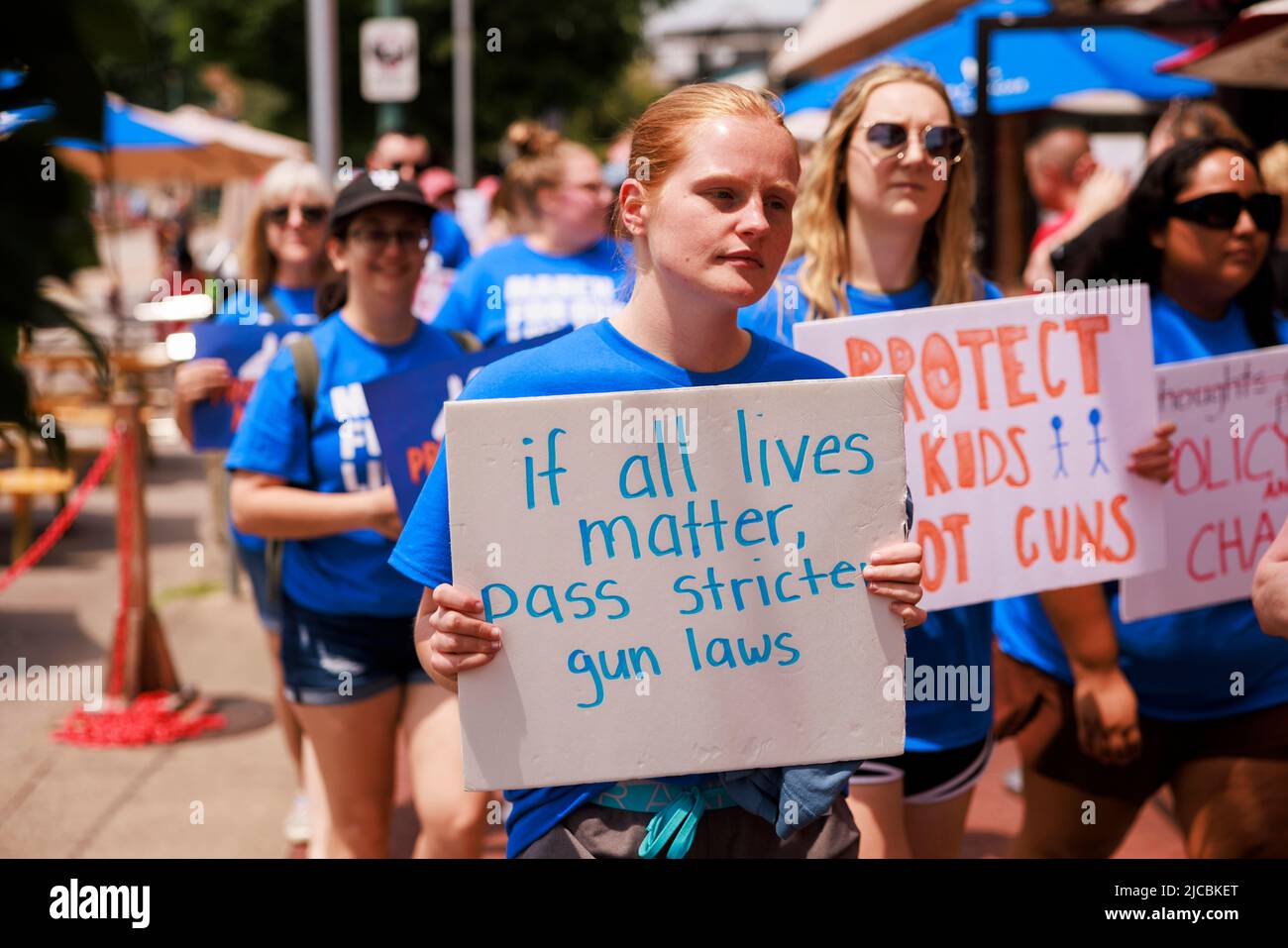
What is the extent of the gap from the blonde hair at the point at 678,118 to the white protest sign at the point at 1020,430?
733 mm

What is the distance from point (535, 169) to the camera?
637 centimetres

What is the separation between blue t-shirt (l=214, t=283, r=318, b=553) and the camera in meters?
5.46

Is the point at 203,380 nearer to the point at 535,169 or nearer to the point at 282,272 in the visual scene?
the point at 282,272

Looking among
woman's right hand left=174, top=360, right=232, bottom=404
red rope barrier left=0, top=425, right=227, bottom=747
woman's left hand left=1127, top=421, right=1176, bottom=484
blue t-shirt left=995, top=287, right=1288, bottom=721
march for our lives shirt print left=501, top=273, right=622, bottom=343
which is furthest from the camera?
red rope barrier left=0, top=425, right=227, bottom=747

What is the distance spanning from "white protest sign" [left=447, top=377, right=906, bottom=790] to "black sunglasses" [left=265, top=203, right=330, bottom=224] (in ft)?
11.4

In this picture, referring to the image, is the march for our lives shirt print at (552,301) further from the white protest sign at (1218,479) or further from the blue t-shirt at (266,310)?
the white protest sign at (1218,479)

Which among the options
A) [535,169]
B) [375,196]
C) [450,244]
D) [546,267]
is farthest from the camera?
[450,244]

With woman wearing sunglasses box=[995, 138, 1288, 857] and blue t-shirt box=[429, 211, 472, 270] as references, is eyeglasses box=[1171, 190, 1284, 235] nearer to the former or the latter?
woman wearing sunglasses box=[995, 138, 1288, 857]

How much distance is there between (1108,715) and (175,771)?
4.03 metres

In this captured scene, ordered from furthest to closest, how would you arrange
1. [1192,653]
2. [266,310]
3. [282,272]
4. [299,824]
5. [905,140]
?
[282,272] → [266,310] → [299,824] → [1192,653] → [905,140]

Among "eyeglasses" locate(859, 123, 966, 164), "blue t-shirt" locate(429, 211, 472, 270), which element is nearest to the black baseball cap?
"eyeglasses" locate(859, 123, 966, 164)

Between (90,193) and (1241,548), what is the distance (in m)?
3.12

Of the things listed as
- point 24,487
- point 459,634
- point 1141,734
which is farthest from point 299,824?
point 24,487

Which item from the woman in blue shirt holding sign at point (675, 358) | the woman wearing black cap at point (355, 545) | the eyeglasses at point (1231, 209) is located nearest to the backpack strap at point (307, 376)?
the woman wearing black cap at point (355, 545)
